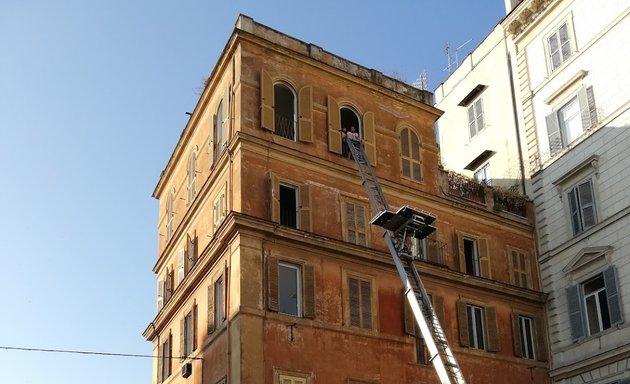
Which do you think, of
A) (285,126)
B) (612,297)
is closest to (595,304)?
(612,297)

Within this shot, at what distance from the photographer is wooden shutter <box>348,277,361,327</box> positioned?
24.2 meters

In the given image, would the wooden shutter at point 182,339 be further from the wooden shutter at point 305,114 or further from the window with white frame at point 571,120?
the window with white frame at point 571,120

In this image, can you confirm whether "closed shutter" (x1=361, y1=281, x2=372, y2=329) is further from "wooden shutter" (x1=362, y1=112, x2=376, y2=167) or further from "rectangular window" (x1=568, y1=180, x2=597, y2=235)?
"rectangular window" (x1=568, y1=180, x2=597, y2=235)

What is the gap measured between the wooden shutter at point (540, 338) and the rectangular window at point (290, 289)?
8988 millimetres

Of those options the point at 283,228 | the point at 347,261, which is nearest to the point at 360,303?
the point at 347,261

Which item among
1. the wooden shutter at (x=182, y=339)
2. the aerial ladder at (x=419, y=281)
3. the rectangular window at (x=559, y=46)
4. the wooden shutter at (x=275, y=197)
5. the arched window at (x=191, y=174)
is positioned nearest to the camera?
the aerial ladder at (x=419, y=281)

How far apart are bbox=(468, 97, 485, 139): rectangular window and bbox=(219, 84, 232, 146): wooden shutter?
483 inches

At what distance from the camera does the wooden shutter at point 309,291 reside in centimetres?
2333

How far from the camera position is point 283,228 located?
23484 millimetres

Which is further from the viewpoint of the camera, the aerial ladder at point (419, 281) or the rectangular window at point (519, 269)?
the rectangular window at point (519, 269)

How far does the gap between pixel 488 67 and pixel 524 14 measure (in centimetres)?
333

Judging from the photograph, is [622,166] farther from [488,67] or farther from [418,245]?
[488,67]

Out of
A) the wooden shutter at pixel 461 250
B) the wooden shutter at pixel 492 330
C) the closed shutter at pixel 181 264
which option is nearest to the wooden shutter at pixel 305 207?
the closed shutter at pixel 181 264

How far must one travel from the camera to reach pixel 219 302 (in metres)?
24.1
